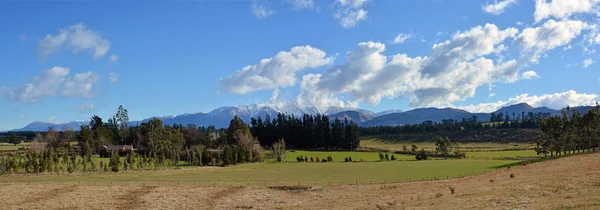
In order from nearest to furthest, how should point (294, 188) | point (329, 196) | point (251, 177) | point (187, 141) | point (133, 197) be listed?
point (133, 197) < point (329, 196) < point (294, 188) < point (251, 177) < point (187, 141)

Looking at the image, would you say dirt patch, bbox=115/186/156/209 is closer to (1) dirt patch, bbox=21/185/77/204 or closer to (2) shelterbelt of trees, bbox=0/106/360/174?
(1) dirt patch, bbox=21/185/77/204

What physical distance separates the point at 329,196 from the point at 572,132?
72.8 metres

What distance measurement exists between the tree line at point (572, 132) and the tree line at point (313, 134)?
73.7m

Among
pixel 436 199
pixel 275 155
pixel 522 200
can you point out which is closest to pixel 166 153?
pixel 275 155

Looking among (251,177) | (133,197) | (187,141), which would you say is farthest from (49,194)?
(187,141)

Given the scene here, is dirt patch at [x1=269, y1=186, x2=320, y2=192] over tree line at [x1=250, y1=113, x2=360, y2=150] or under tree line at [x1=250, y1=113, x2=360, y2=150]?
under

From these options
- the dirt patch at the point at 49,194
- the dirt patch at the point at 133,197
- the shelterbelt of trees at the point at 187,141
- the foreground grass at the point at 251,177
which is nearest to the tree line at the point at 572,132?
the foreground grass at the point at 251,177

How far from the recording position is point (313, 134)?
6422 inches

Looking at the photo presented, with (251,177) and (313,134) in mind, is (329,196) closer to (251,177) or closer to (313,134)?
(251,177)

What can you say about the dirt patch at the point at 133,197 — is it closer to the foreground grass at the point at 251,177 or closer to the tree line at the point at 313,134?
the foreground grass at the point at 251,177

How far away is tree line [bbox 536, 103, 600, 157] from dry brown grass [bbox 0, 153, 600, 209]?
2134 inches

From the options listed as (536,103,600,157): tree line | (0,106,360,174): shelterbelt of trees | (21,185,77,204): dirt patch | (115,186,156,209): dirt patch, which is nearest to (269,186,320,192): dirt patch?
(115,186,156,209): dirt patch

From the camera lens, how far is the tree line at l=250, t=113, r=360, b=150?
160 m

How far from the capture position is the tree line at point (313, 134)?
15962 cm
